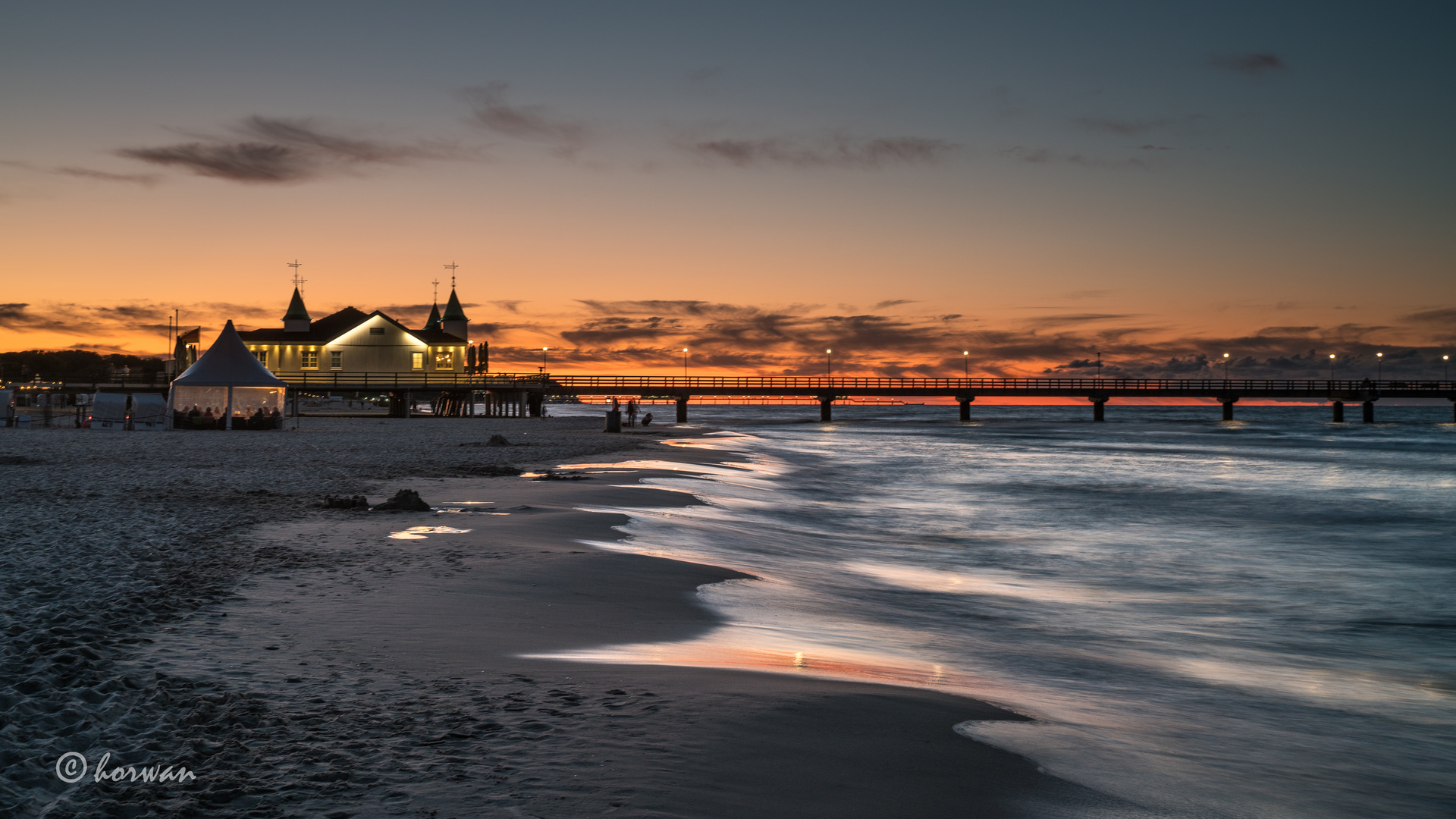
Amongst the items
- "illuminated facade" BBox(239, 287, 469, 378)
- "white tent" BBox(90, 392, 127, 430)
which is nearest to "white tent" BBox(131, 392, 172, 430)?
"white tent" BBox(90, 392, 127, 430)

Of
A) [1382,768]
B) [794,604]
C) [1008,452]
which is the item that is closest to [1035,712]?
[1382,768]

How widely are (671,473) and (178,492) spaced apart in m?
11.3

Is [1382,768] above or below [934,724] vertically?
below

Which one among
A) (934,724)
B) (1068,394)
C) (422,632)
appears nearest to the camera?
(934,724)

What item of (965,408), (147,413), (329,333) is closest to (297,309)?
(329,333)

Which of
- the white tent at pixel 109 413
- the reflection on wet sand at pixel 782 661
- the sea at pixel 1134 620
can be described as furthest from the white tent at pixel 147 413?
the reflection on wet sand at pixel 782 661

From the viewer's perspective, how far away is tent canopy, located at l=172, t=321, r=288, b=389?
3575 centimetres

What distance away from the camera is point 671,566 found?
9.92 meters

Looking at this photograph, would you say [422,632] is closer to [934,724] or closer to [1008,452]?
[934,724]

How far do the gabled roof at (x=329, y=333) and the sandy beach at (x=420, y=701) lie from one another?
55989 millimetres

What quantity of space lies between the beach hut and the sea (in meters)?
19.7

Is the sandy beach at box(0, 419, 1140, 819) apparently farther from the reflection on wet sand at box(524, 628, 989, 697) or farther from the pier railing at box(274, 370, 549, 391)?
the pier railing at box(274, 370, 549, 391)

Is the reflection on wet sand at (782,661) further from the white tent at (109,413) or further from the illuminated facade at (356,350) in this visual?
the illuminated facade at (356,350)

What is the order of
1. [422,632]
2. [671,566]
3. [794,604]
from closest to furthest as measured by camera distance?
[422,632] → [794,604] → [671,566]
